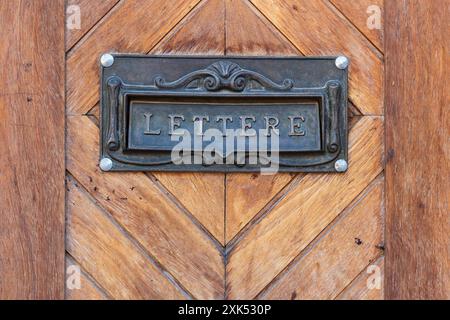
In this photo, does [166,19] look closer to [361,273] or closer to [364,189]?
[364,189]

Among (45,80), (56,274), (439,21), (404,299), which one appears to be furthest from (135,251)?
(439,21)

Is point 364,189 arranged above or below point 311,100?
below

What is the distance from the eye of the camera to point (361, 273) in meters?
1.12

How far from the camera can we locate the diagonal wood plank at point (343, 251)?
1121mm

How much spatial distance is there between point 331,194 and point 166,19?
437 millimetres

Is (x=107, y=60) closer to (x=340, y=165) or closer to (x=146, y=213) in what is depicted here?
(x=146, y=213)

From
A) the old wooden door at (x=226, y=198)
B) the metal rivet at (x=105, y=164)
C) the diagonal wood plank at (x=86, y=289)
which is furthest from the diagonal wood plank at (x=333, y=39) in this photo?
the diagonal wood plank at (x=86, y=289)

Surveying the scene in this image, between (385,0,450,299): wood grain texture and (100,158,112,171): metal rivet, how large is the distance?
505 mm

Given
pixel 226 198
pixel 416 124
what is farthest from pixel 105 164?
pixel 416 124

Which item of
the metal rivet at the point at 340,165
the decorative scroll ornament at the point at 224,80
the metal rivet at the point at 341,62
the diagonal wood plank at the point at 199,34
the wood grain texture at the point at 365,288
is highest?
the diagonal wood plank at the point at 199,34

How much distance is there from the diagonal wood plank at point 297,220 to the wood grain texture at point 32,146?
0.33 metres

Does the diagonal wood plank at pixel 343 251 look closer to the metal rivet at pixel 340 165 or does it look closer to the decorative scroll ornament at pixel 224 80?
the metal rivet at pixel 340 165

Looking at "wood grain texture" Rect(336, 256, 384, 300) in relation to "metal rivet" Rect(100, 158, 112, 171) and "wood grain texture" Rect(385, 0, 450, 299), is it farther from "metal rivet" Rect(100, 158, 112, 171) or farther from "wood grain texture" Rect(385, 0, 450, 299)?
"metal rivet" Rect(100, 158, 112, 171)

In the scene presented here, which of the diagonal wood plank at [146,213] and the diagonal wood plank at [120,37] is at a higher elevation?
the diagonal wood plank at [120,37]
